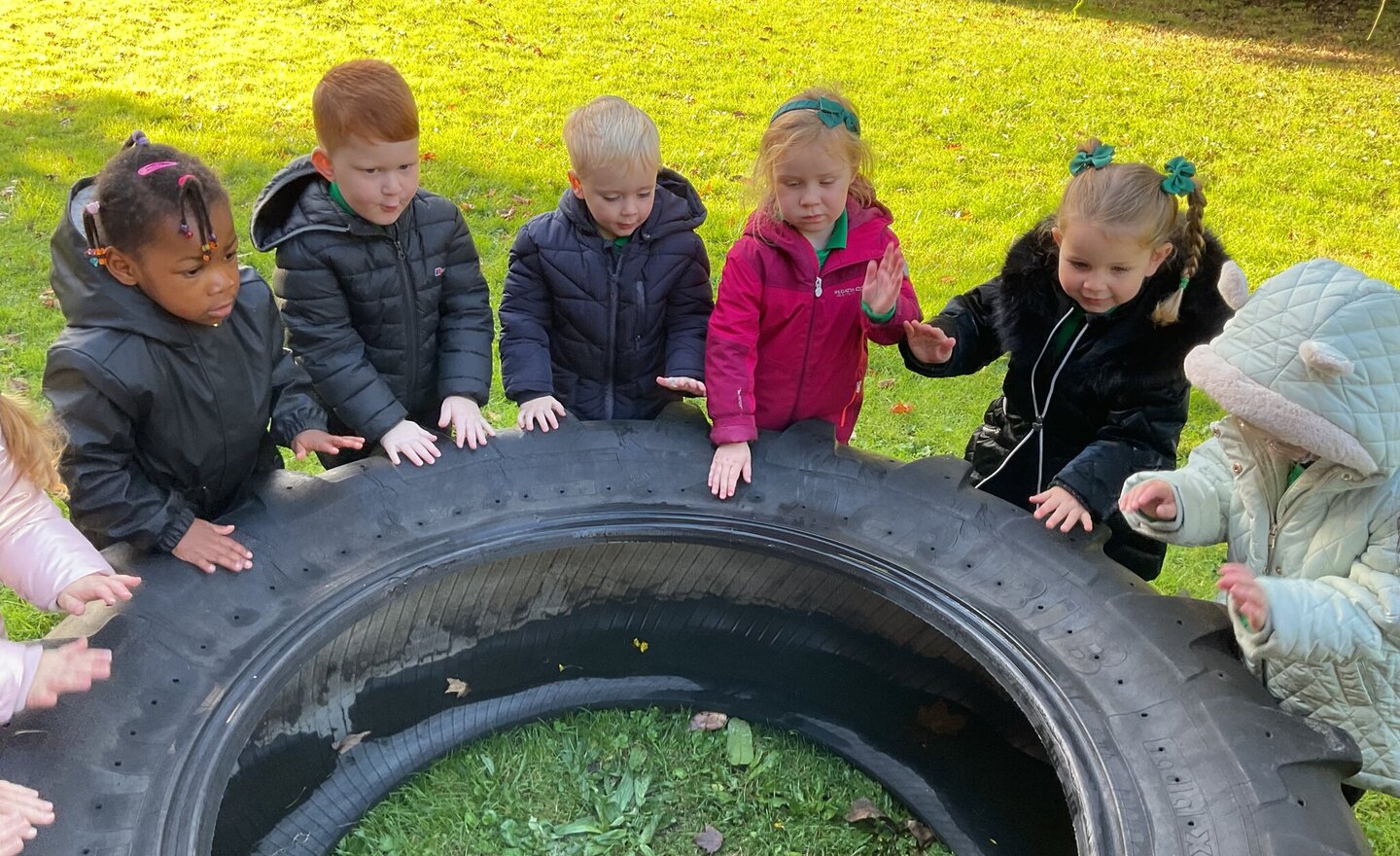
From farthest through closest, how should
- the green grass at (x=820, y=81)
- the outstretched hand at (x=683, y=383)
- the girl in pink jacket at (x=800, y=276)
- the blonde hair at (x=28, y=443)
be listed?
the green grass at (x=820, y=81), the outstretched hand at (x=683, y=383), the girl in pink jacket at (x=800, y=276), the blonde hair at (x=28, y=443)

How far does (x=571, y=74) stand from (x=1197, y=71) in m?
5.86

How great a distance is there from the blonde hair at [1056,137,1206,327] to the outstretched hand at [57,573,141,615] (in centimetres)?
226

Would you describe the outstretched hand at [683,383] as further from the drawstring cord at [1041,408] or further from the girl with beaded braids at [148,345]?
the girl with beaded braids at [148,345]

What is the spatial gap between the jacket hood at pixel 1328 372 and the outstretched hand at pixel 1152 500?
1.34 feet

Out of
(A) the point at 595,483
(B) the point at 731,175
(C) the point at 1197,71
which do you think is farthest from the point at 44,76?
(C) the point at 1197,71

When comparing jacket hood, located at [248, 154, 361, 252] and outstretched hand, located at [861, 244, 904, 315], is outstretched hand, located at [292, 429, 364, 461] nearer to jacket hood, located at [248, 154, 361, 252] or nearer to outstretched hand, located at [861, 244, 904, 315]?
jacket hood, located at [248, 154, 361, 252]

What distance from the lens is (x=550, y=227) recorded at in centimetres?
283

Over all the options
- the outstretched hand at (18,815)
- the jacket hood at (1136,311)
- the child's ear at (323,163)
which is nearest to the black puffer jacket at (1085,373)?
the jacket hood at (1136,311)

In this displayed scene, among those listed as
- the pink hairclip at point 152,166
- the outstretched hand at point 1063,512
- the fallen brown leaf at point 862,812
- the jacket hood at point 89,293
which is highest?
the pink hairclip at point 152,166

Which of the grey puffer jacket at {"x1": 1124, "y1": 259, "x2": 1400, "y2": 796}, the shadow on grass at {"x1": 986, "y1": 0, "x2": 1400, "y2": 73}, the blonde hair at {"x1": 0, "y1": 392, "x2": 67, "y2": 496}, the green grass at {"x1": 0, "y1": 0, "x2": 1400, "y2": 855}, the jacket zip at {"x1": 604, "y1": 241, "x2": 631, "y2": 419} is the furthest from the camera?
the shadow on grass at {"x1": 986, "y1": 0, "x2": 1400, "y2": 73}

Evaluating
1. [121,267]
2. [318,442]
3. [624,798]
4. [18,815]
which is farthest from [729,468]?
[18,815]

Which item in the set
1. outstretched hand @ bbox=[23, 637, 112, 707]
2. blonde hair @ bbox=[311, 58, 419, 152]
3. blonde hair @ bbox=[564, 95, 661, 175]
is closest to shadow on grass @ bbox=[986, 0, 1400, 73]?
blonde hair @ bbox=[564, 95, 661, 175]

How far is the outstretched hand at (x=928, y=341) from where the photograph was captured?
2.73 meters

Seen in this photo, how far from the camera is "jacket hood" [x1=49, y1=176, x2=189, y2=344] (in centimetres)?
217
